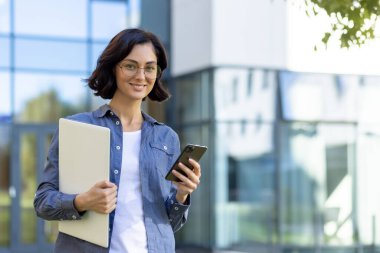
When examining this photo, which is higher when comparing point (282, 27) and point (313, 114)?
point (282, 27)

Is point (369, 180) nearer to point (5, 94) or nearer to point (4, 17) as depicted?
point (5, 94)

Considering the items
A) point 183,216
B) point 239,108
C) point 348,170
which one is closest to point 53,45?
point 239,108

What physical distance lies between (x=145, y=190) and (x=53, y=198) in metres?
0.27

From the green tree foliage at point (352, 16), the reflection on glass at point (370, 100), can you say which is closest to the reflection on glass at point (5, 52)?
the reflection on glass at point (370, 100)

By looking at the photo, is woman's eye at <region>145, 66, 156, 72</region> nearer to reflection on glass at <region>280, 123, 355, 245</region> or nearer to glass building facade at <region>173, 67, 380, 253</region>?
glass building facade at <region>173, 67, 380, 253</region>

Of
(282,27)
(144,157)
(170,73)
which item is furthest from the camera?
(170,73)

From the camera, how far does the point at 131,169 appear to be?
2.46 meters

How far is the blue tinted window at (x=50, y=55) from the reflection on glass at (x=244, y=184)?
3.10 m

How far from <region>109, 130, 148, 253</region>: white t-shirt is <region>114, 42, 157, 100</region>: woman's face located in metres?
Result: 0.19

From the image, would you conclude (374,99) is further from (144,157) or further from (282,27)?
(144,157)

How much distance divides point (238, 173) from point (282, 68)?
2066 mm

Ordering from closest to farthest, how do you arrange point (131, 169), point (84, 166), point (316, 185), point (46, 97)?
point (84, 166)
point (131, 169)
point (316, 185)
point (46, 97)

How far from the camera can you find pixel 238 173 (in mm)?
15180

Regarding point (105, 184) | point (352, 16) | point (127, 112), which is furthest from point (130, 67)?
point (352, 16)
